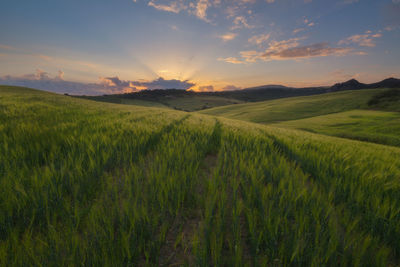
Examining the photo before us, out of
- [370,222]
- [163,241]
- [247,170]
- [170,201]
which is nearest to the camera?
[163,241]

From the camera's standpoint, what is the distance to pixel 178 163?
2205 millimetres

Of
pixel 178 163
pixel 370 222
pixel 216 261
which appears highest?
pixel 178 163

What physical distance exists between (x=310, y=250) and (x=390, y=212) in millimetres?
1149

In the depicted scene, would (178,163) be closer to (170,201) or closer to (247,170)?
(170,201)

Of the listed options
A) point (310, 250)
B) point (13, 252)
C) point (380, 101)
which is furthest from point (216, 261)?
point (380, 101)

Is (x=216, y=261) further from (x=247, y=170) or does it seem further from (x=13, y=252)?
(x=247, y=170)

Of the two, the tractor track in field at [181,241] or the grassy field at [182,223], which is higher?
the grassy field at [182,223]

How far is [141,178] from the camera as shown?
191 centimetres

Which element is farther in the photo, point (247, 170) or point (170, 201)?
point (247, 170)

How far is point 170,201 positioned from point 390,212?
6.73 ft

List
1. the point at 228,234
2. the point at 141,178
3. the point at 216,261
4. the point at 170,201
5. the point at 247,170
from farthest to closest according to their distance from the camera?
1. the point at 247,170
2. the point at 141,178
3. the point at 170,201
4. the point at 228,234
5. the point at 216,261

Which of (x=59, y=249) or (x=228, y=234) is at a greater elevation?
(x=59, y=249)

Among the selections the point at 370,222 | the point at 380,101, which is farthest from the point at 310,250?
the point at 380,101

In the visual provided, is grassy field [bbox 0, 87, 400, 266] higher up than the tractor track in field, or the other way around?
grassy field [bbox 0, 87, 400, 266]
